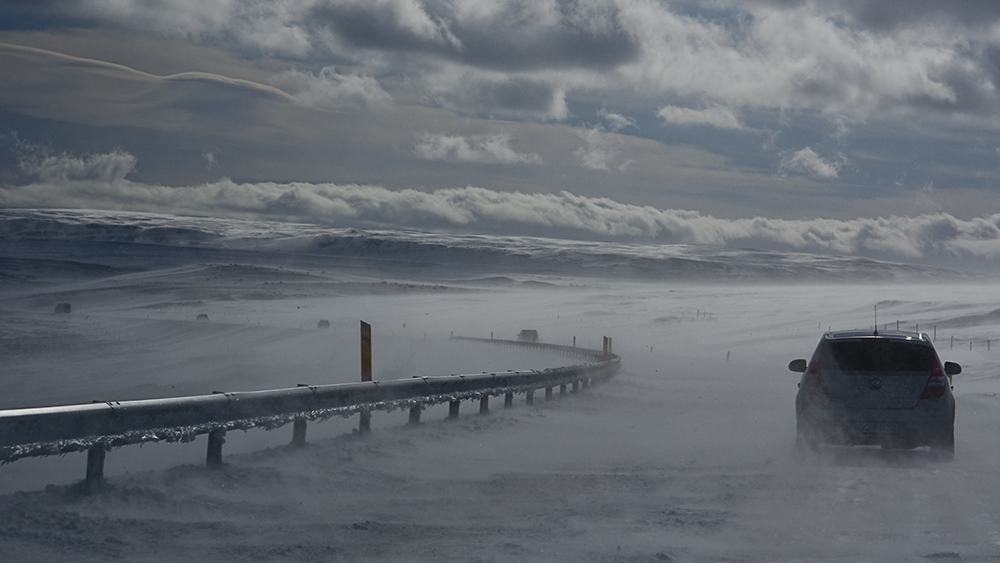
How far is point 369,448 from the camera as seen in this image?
10086 millimetres

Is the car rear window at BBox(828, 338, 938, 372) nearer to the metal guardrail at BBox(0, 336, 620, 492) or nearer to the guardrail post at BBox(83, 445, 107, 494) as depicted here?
the metal guardrail at BBox(0, 336, 620, 492)

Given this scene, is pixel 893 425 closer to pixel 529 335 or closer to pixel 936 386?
pixel 936 386

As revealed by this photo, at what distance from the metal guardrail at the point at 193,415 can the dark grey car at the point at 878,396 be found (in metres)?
4.76

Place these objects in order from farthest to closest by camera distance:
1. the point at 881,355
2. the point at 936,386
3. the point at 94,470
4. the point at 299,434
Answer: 1. the point at 881,355
2. the point at 936,386
3. the point at 299,434
4. the point at 94,470

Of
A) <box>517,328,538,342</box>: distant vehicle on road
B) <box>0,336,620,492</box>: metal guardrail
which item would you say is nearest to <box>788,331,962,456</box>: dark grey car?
<box>0,336,620,492</box>: metal guardrail

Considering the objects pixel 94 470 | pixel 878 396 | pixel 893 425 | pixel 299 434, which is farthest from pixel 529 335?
pixel 94 470

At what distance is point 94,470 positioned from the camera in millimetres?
7004

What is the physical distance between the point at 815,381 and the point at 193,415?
24.5 ft

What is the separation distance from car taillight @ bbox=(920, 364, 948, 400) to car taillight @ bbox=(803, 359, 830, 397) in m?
1.10

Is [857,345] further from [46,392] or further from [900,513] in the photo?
[46,392]

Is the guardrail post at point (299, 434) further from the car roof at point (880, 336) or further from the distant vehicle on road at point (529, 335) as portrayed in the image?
the distant vehicle on road at point (529, 335)

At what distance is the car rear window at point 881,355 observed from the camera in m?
11.7

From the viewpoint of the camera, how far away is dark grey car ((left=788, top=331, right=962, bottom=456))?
1138 centimetres

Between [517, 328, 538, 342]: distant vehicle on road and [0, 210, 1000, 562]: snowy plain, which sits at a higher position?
[0, 210, 1000, 562]: snowy plain
